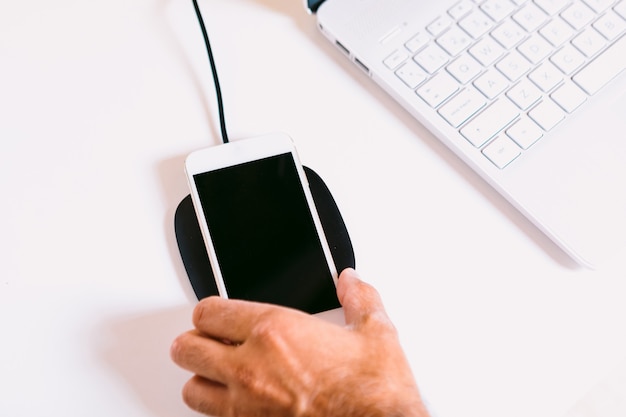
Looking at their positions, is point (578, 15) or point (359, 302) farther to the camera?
point (578, 15)

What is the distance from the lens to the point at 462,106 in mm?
492

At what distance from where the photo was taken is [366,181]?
49cm

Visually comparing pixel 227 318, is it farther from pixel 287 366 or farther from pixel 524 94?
pixel 524 94

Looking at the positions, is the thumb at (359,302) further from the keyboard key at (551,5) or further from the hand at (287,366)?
the keyboard key at (551,5)

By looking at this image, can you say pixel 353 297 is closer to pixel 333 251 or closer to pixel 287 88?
pixel 333 251

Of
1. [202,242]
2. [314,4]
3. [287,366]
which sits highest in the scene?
[314,4]

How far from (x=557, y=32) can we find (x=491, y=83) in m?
0.08

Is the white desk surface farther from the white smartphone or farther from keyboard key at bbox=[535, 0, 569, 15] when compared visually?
keyboard key at bbox=[535, 0, 569, 15]

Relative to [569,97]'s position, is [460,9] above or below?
above

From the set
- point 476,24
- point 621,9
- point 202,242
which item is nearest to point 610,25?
point 621,9

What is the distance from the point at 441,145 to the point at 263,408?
10.5 inches

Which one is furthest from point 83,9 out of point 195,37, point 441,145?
point 441,145

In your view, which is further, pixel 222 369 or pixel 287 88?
pixel 287 88

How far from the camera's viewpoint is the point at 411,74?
0.50 meters
